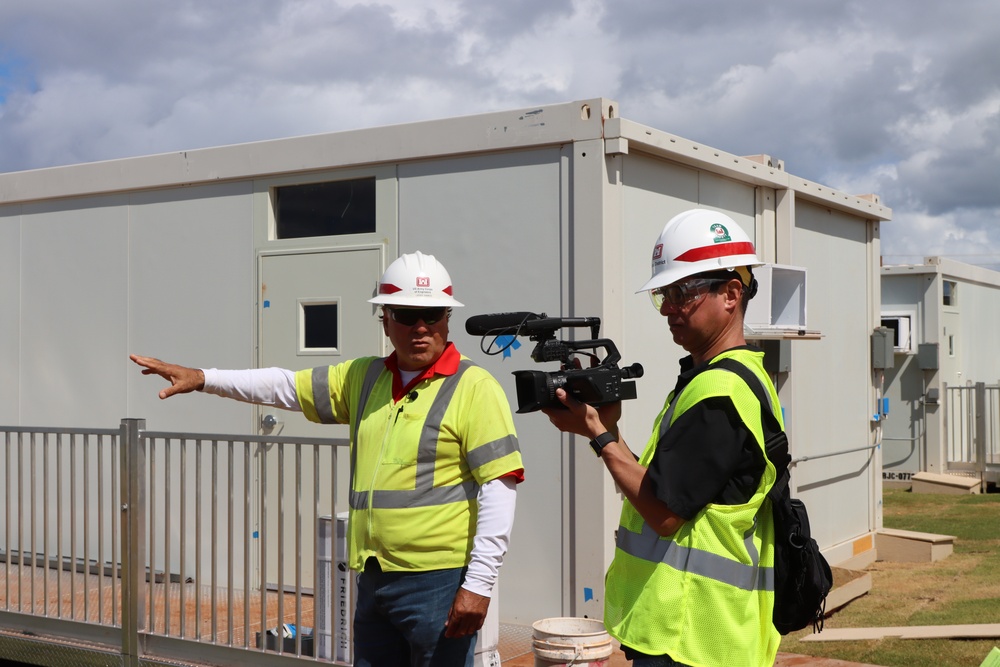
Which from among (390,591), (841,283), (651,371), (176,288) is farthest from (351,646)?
(841,283)

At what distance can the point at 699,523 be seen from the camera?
2.65m

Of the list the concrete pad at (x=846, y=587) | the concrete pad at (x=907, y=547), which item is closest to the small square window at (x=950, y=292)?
the concrete pad at (x=907, y=547)

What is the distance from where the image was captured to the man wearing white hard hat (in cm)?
366

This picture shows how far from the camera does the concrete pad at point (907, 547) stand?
995 centimetres

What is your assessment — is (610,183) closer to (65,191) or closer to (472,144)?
(472,144)

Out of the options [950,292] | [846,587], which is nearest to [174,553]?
[846,587]

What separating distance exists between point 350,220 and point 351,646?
9.85 feet

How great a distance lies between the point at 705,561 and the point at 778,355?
5794 mm

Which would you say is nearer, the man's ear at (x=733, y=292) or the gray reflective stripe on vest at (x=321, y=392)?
the man's ear at (x=733, y=292)

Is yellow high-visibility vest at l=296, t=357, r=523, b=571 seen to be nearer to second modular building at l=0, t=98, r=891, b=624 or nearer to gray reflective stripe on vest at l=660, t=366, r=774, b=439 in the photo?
gray reflective stripe on vest at l=660, t=366, r=774, b=439

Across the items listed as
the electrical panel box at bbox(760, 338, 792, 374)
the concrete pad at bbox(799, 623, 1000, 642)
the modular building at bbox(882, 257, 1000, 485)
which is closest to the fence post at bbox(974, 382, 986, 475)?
the modular building at bbox(882, 257, 1000, 485)

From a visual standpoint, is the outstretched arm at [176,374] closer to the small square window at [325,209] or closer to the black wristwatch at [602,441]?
the black wristwatch at [602,441]

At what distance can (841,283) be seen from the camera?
954 cm

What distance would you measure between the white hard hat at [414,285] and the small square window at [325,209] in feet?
10.6
